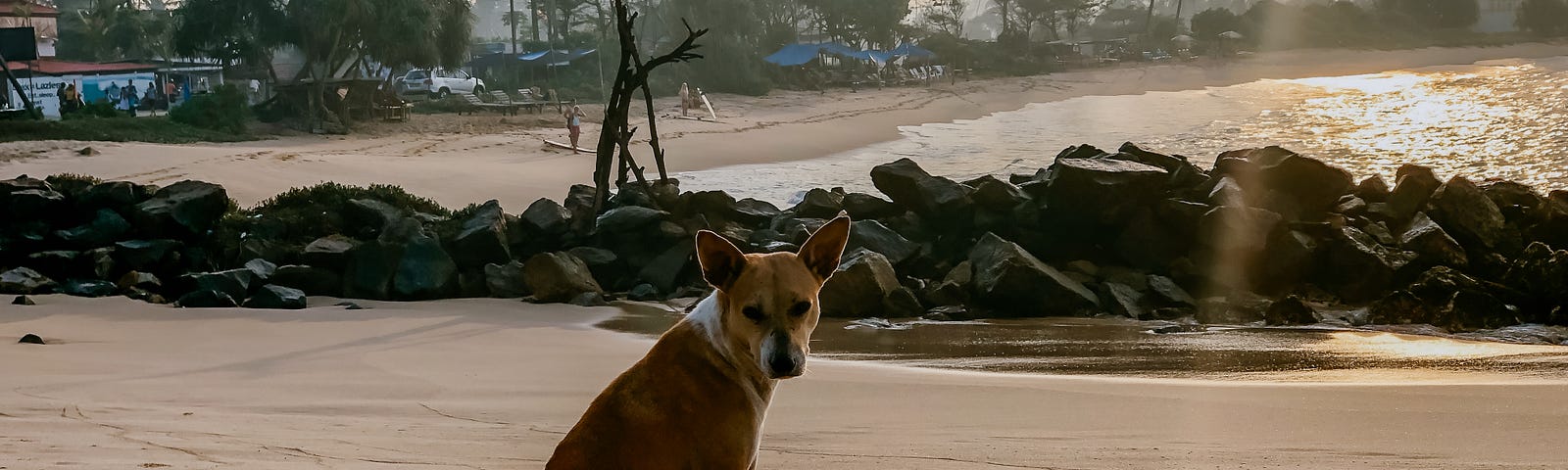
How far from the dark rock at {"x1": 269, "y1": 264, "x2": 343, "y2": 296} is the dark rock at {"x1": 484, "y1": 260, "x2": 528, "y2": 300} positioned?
1.63 metres

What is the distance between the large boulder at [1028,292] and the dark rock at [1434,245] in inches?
146

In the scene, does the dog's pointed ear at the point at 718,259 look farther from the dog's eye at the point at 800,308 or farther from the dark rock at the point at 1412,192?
the dark rock at the point at 1412,192

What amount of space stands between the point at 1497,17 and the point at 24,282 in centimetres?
12244

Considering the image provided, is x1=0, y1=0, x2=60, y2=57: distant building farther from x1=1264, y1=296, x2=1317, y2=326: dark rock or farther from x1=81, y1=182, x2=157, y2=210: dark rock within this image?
x1=1264, y1=296, x2=1317, y2=326: dark rock

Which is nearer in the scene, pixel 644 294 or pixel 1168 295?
pixel 1168 295

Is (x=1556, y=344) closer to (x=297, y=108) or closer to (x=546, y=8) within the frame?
(x=297, y=108)

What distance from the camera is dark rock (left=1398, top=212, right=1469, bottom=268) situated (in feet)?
46.6

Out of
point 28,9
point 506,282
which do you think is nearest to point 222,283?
point 506,282

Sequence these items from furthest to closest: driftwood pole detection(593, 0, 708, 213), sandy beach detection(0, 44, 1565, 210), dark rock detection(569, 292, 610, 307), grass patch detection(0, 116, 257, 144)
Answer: grass patch detection(0, 116, 257, 144) < sandy beach detection(0, 44, 1565, 210) < driftwood pole detection(593, 0, 708, 213) < dark rock detection(569, 292, 610, 307)

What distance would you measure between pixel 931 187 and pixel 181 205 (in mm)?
9566

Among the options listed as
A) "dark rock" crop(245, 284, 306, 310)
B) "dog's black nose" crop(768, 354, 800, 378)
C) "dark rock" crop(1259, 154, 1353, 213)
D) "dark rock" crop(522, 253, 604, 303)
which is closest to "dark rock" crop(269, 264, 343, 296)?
"dark rock" crop(245, 284, 306, 310)

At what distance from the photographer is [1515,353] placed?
10586mm

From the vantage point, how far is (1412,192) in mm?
16562

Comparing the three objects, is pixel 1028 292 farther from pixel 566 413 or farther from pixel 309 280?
pixel 309 280
